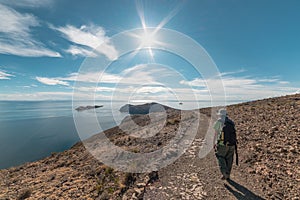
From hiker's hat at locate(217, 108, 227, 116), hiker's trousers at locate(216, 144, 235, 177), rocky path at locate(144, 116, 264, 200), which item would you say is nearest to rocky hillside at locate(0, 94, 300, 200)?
rocky path at locate(144, 116, 264, 200)

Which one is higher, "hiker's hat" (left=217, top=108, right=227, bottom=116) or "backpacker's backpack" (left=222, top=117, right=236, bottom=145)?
"hiker's hat" (left=217, top=108, right=227, bottom=116)

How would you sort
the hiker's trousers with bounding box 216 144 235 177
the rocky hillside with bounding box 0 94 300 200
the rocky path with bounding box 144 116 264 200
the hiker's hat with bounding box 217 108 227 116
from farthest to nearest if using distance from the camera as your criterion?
1. the hiker's trousers with bounding box 216 144 235 177
2. the hiker's hat with bounding box 217 108 227 116
3. the rocky hillside with bounding box 0 94 300 200
4. the rocky path with bounding box 144 116 264 200

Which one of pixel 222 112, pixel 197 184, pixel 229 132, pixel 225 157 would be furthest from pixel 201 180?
pixel 222 112

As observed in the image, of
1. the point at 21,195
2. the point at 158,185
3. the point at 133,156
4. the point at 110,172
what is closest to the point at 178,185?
the point at 158,185

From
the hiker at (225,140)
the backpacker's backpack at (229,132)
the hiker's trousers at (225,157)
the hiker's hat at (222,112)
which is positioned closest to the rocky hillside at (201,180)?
the hiker's trousers at (225,157)

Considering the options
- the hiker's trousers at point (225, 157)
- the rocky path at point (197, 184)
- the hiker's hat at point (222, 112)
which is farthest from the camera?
the hiker's trousers at point (225, 157)

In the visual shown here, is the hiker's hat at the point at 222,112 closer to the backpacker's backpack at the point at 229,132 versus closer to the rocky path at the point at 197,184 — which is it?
the backpacker's backpack at the point at 229,132

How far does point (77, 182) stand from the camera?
9.07 metres

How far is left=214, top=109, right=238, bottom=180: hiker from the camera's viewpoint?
21.1 feet

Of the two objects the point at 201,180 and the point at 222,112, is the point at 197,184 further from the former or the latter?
the point at 222,112

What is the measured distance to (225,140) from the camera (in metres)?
6.54

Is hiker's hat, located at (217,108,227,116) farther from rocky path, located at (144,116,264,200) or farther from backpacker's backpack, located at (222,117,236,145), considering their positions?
rocky path, located at (144,116,264,200)

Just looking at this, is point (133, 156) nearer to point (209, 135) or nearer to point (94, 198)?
point (94, 198)

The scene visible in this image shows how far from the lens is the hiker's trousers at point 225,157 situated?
659cm
